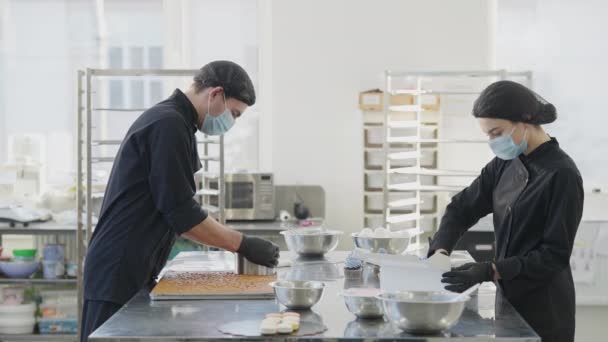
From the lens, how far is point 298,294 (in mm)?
2336

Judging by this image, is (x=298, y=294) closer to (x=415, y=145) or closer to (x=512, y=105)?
(x=512, y=105)

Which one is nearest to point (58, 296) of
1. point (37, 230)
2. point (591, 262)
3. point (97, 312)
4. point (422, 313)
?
point (37, 230)

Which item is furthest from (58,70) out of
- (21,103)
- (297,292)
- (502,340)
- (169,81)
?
(502,340)

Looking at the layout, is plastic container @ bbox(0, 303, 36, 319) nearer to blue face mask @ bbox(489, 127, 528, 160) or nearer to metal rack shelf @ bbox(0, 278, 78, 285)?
metal rack shelf @ bbox(0, 278, 78, 285)

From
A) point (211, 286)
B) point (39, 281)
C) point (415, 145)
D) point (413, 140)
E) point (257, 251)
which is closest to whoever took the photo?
point (211, 286)

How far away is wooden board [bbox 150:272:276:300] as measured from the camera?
2.54m

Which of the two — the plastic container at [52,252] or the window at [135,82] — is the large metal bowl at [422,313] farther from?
the window at [135,82]

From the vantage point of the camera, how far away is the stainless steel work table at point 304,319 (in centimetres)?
205

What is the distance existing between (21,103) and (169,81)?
3.49 ft

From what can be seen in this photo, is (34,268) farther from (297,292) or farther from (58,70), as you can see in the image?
(297,292)

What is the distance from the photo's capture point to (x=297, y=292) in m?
2.33

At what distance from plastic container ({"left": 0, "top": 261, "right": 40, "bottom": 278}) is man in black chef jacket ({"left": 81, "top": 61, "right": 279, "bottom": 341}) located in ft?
8.67

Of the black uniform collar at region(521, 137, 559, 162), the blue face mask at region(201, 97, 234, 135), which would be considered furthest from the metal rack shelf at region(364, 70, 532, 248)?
the blue face mask at region(201, 97, 234, 135)

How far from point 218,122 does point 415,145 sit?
3027 millimetres
